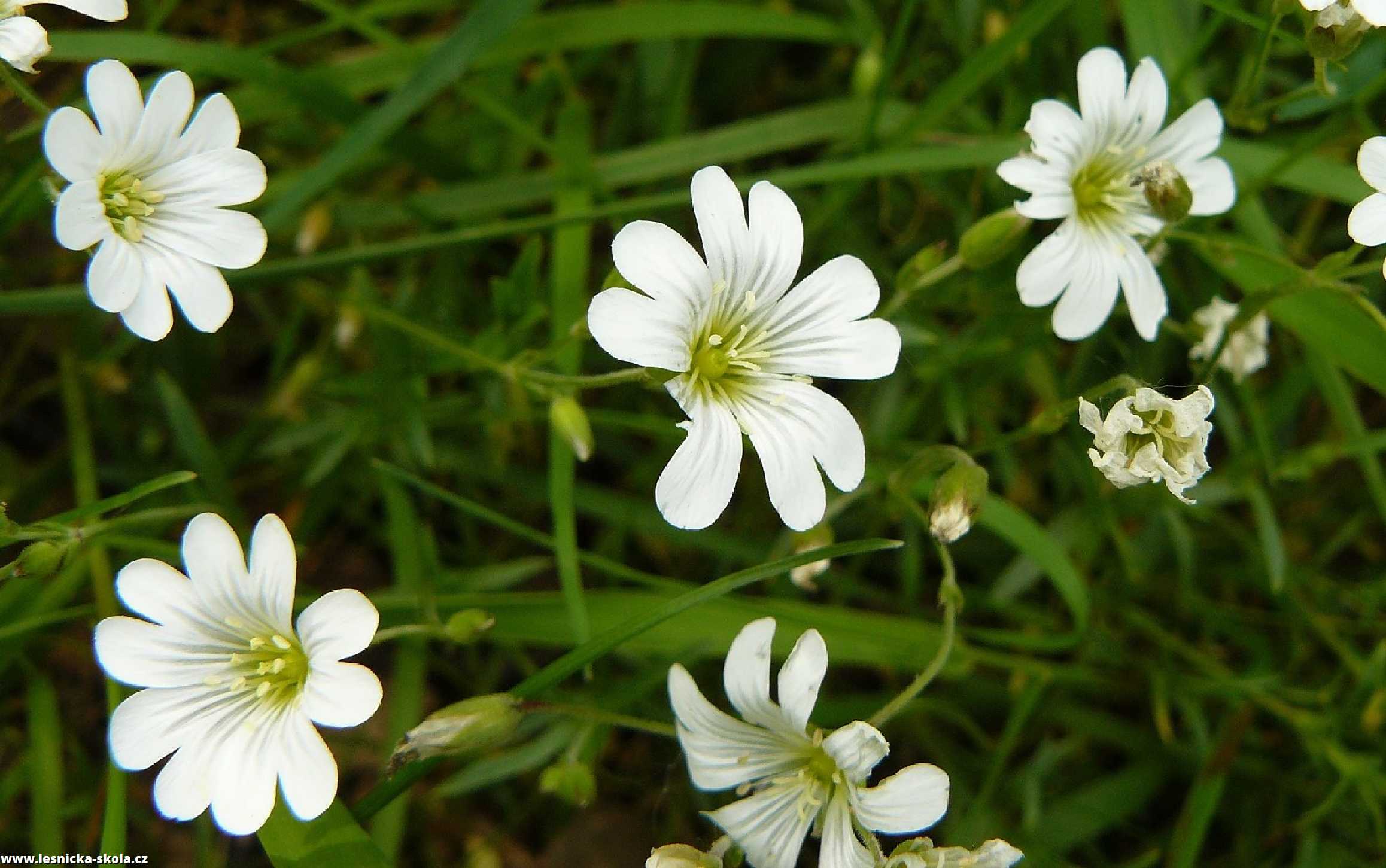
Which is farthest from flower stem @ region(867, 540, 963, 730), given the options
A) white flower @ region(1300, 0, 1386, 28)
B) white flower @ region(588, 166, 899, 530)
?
white flower @ region(1300, 0, 1386, 28)

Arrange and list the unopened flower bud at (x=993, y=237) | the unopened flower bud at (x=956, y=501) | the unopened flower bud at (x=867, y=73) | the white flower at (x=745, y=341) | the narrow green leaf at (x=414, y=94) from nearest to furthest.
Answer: the white flower at (x=745, y=341) < the unopened flower bud at (x=956, y=501) < the unopened flower bud at (x=993, y=237) < the narrow green leaf at (x=414, y=94) < the unopened flower bud at (x=867, y=73)

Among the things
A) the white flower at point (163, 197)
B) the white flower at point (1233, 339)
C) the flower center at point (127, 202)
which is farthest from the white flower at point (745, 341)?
the white flower at point (1233, 339)

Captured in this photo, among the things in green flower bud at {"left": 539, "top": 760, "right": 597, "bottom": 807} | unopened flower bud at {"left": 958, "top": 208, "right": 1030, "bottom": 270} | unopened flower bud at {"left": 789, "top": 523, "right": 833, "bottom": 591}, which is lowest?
green flower bud at {"left": 539, "top": 760, "right": 597, "bottom": 807}

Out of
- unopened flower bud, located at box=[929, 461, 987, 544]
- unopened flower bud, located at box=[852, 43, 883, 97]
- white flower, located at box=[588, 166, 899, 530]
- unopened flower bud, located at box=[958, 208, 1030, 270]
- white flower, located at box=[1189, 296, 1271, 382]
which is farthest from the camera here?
unopened flower bud, located at box=[852, 43, 883, 97]

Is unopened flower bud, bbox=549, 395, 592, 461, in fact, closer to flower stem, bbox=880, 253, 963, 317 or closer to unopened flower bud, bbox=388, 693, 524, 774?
unopened flower bud, bbox=388, 693, 524, 774

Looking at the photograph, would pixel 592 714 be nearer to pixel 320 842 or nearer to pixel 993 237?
pixel 320 842

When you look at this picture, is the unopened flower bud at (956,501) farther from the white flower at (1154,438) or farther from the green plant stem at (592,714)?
the green plant stem at (592,714)

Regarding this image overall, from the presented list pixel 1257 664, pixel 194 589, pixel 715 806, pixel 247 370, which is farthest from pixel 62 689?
pixel 1257 664
